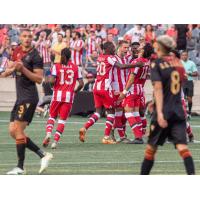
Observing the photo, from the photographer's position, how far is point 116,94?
2330 cm

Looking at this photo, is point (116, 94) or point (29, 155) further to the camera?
point (116, 94)

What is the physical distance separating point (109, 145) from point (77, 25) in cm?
1676

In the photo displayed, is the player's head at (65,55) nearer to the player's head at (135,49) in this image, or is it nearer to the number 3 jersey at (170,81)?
the player's head at (135,49)

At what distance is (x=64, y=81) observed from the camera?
22.0 m

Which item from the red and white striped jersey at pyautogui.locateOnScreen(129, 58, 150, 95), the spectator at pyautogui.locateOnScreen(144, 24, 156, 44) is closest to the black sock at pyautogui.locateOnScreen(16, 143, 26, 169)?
the red and white striped jersey at pyautogui.locateOnScreen(129, 58, 150, 95)

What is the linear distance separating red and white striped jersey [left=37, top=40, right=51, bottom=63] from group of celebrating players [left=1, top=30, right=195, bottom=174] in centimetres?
1332

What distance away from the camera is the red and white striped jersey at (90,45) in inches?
1483

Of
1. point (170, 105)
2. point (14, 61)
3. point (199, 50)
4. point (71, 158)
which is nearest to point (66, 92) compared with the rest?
point (71, 158)

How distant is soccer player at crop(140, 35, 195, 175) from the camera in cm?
1419

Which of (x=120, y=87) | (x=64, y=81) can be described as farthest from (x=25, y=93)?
(x=120, y=87)

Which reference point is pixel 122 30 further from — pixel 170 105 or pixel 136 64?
pixel 170 105

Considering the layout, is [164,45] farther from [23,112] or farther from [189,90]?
[189,90]

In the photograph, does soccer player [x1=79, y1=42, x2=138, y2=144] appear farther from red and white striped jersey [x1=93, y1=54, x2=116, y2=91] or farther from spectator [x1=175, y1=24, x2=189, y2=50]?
spectator [x1=175, y1=24, x2=189, y2=50]

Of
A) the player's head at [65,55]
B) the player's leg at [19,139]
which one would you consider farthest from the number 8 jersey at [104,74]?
the player's leg at [19,139]
